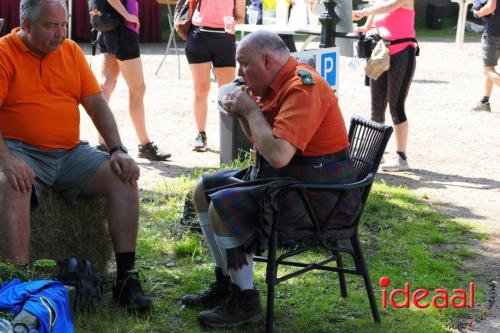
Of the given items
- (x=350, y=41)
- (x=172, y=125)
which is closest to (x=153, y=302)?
(x=350, y=41)

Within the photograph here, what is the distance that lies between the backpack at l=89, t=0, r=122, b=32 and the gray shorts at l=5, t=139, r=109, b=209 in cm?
279

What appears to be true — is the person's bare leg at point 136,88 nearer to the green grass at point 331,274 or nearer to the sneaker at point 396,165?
the green grass at point 331,274

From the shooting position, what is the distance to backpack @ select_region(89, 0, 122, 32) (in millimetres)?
6914

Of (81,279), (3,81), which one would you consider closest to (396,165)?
(81,279)

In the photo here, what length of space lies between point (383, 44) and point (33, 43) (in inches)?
137

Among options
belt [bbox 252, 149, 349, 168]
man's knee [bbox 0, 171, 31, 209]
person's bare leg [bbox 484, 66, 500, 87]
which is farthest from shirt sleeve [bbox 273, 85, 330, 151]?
person's bare leg [bbox 484, 66, 500, 87]

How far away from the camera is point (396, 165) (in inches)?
287

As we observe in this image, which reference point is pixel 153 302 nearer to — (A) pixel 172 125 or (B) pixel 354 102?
(A) pixel 172 125

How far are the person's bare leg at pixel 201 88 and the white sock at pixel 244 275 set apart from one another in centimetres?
378

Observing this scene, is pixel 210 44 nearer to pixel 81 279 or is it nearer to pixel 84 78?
pixel 84 78

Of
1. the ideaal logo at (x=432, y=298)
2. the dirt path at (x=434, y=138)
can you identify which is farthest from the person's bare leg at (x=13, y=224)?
the dirt path at (x=434, y=138)

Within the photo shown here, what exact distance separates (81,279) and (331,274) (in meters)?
1.50

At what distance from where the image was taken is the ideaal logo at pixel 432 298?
14.4ft

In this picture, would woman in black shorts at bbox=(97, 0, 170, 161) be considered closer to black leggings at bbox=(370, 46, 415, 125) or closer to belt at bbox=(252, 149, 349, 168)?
black leggings at bbox=(370, 46, 415, 125)
